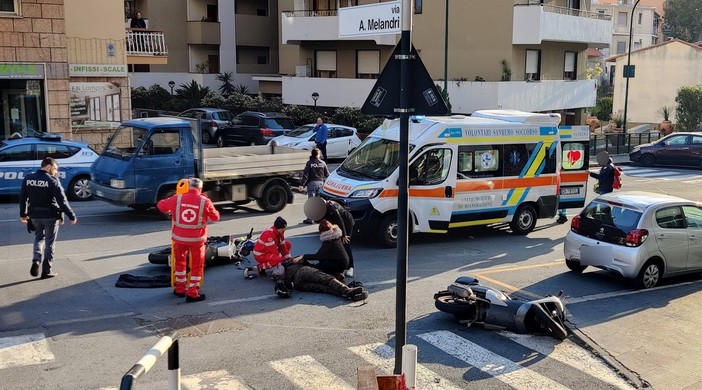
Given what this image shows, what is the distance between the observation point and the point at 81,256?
13039 mm

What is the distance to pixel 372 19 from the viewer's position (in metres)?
6.25

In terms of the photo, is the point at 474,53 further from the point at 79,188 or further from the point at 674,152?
the point at 79,188

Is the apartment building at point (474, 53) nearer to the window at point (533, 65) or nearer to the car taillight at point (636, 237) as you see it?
the window at point (533, 65)

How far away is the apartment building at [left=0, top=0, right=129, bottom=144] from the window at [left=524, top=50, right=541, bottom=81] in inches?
769

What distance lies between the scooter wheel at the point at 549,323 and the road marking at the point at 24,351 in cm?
569

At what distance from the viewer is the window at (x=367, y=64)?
39.6 metres

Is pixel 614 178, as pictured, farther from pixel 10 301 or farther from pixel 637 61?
pixel 637 61

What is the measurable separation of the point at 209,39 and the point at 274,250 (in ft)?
117

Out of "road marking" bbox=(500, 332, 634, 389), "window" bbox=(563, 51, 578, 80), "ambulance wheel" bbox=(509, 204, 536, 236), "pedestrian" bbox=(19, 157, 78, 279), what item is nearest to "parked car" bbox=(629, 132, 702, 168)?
"window" bbox=(563, 51, 578, 80)

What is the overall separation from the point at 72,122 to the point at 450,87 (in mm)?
17915

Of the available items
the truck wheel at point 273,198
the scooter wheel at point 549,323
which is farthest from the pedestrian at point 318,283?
the truck wheel at point 273,198

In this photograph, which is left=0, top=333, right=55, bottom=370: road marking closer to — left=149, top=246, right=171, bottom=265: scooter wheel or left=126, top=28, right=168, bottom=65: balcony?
left=149, top=246, right=171, bottom=265: scooter wheel

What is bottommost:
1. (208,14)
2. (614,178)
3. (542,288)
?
(542,288)

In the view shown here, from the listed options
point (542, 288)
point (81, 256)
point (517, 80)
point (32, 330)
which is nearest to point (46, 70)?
point (81, 256)
